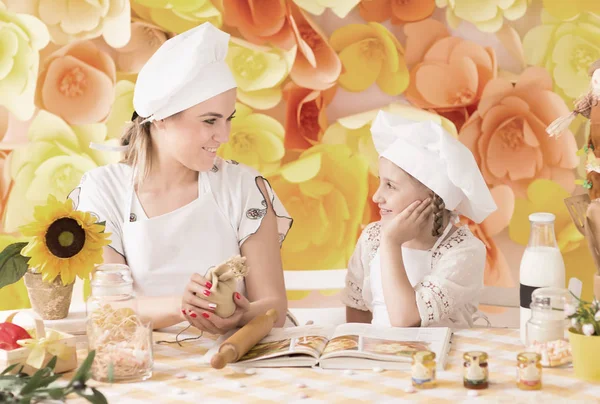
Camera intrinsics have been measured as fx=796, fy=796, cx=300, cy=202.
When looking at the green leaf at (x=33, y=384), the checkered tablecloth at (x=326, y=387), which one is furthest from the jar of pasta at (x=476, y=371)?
the green leaf at (x=33, y=384)

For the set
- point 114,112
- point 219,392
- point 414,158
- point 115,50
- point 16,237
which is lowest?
point 219,392

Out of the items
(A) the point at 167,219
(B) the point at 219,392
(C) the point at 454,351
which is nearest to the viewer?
(B) the point at 219,392

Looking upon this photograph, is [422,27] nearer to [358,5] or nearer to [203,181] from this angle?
[358,5]

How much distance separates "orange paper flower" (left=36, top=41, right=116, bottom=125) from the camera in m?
2.80

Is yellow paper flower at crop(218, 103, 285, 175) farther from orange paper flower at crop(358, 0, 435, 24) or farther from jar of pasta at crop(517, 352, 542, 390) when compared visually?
jar of pasta at crop(517, 352, 542, 390)

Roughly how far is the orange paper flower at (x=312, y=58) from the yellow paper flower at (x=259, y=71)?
0.03 metres

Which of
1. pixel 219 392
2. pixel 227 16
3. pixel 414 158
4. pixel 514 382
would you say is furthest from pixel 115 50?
pixel 514 382

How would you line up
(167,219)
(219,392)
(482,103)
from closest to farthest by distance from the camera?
(219,392), (167,219), (482,103)

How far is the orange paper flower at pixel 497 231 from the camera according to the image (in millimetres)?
2760

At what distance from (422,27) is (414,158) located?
2.79ft

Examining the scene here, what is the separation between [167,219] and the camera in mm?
2088

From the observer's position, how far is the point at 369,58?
2.81 meters

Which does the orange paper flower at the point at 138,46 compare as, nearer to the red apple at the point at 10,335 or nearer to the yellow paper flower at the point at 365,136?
the yellow paper flower at the point at 365,136

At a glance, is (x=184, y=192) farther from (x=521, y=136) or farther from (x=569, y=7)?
(x=569, y=7)
